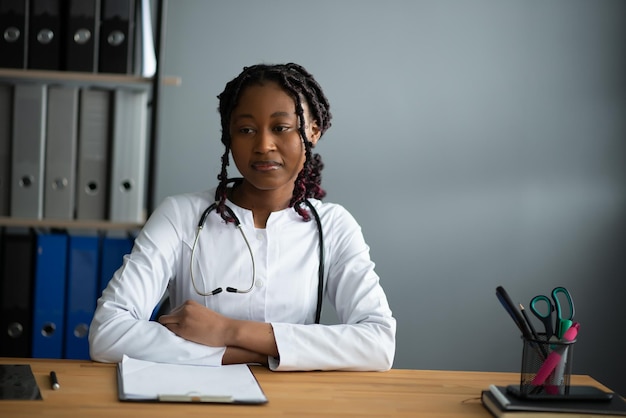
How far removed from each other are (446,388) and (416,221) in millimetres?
1605

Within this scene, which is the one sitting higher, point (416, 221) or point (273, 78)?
point (273, 78)

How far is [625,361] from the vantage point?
3.11 metres

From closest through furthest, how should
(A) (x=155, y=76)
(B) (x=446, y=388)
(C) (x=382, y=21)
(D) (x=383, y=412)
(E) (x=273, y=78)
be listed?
(D) (x=383, y=412) → (B) (x=446, y=388) → (E) (x=273, y=78) → (A) (x=155, y=76) → (C) (x=382, y=21)

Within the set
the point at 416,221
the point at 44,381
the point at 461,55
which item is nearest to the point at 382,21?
the point at 461,55

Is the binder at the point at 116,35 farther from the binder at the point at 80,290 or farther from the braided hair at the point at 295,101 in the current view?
the braided hair at the point at 295,101

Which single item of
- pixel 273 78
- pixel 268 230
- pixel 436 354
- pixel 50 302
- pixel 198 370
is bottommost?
pixel 436 354

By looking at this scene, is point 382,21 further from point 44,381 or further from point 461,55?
point 44,381

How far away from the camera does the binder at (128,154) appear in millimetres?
2523

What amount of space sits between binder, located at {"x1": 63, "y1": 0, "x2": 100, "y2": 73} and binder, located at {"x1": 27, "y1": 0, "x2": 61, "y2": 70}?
0.10 ft

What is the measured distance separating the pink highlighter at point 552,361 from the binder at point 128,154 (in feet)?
5.03

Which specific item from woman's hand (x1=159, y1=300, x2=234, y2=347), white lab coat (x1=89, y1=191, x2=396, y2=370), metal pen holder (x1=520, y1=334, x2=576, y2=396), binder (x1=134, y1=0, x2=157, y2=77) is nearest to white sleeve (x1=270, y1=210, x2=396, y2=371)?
white lab coat (x1=89, y1=191, x2=396, y2=370)

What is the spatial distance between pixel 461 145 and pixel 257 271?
53.5 inches

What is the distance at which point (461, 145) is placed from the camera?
304cm

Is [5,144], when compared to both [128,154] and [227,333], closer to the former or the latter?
[128,154]
